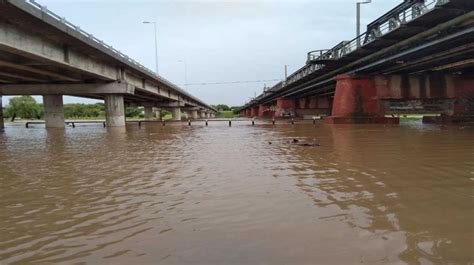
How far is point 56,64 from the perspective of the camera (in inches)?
1035

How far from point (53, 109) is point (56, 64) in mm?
19477

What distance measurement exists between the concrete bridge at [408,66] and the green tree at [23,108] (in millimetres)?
107042

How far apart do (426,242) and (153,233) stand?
3.36 meters

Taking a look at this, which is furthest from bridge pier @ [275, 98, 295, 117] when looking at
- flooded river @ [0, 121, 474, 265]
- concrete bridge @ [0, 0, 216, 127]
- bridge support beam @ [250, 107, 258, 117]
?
flooded river @ [0, 121, 474, 265]

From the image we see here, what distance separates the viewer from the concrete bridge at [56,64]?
790 inches

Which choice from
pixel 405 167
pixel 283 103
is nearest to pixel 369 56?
pixel 405 167

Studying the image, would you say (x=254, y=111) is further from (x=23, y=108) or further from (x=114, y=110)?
(x=114, y=110)

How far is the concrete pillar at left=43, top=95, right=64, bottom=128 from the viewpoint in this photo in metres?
43.4

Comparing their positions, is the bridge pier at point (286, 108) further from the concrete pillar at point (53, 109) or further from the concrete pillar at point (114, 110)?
the concrete pillar at point (53, 109)

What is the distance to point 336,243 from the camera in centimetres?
447

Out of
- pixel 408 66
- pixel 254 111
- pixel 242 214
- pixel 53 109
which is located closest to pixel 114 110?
pixel 53 109

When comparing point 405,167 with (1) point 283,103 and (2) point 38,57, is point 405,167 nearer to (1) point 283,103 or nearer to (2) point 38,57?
(2) point 38,57

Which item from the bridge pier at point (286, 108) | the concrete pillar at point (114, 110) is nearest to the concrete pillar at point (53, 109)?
the concrete pillar at point (114, 110)

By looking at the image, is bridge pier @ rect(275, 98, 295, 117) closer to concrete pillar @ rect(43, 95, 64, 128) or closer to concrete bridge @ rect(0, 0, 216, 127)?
concrete bridge @ rect(0, 0, 216, 127)
